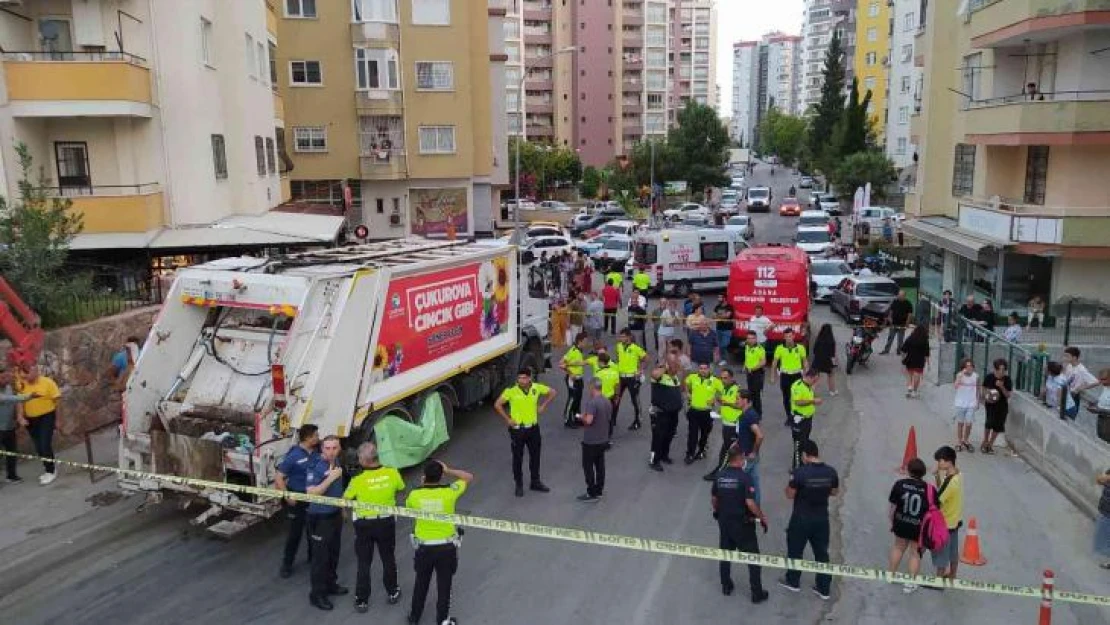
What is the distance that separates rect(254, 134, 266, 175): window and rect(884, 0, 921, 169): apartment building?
50.4 meters

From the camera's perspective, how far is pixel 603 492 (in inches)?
440

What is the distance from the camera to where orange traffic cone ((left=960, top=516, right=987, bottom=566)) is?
9.12m

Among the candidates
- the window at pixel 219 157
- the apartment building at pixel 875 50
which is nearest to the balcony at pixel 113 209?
the window at pixel 219 157

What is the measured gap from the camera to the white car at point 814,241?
3400cm

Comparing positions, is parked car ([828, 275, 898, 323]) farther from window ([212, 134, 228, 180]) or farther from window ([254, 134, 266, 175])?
window ([254, 134, 266, 175])

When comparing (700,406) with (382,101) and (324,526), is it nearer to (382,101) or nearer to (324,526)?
(324,526)

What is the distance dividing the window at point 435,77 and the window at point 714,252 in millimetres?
14147

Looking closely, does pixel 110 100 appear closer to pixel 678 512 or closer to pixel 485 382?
pixel 485 382

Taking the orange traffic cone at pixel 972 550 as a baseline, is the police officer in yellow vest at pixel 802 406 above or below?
above

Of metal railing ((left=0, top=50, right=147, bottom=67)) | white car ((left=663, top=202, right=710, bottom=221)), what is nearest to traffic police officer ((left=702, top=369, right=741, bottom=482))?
metal railing ((left=0, top=50, right=147, bottom=67))

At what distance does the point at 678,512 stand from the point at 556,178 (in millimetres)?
61618

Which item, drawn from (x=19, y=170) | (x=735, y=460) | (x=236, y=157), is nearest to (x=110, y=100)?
(x=19, y=170)

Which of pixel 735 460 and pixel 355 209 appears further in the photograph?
pixel 355 209

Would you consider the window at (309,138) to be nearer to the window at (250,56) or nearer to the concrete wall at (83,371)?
the window at (250,56)
